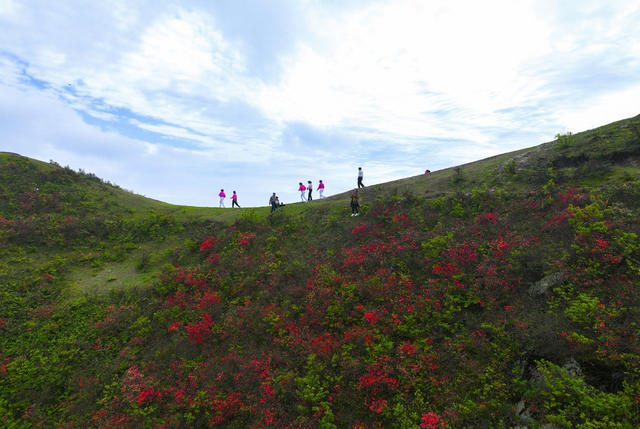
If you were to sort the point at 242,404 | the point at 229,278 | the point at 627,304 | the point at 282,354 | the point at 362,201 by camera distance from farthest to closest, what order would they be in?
the point at 362,201
the point at 229,278
the point at 282,354
the point at 242,404
the point at 627,304

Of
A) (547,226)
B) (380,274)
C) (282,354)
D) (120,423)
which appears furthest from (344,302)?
(547,226)

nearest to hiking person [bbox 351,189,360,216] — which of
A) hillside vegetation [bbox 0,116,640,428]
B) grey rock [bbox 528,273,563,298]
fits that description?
hillside vegetation [bbox 0,116,640,428]

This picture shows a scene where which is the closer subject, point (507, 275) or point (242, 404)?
point (242, 404)

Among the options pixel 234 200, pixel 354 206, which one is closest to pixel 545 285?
pixel 354 206

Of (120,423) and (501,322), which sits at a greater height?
(501,322)

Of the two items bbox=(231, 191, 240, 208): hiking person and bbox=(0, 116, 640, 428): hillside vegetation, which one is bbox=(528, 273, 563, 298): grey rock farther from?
bbox=(231, 191, 240, 208): hiking person

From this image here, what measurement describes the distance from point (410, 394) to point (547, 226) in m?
10.9

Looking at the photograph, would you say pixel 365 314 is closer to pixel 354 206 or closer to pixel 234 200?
pixel 354 206

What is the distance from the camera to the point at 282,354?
11.5 meters

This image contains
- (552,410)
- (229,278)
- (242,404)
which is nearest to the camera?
(552,410)

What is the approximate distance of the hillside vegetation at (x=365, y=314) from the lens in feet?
27.0

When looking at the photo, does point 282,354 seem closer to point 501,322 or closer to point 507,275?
point 501,322

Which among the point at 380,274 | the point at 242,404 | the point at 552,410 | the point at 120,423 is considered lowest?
the point at 120,423

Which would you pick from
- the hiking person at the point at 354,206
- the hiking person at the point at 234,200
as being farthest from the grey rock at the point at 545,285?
the hiking person at the point at 234,200
